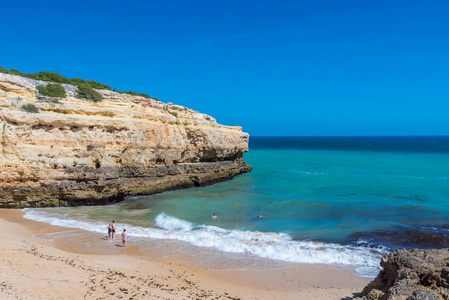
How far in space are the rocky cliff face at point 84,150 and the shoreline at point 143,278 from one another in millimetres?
A: 6444

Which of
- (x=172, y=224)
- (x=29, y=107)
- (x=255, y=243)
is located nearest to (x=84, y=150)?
(x=29, y=107)

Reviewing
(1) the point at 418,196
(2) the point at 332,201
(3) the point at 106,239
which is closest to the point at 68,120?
(3) the point at 106,239

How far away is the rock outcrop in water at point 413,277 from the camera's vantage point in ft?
18.4

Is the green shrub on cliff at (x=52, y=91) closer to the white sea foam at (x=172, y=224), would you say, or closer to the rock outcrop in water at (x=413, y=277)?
the white sea foam at (x=172, y=224)

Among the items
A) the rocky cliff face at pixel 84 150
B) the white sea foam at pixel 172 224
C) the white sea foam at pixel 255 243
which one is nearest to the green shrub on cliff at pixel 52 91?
the rocky cliff face at pixel 84 150

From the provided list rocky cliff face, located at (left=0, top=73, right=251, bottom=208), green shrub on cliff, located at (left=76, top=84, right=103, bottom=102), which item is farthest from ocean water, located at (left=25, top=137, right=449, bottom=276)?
green shrub on cliff, located at (left=76, top=84, right=103, bottom=102)

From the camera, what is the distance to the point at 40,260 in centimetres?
965

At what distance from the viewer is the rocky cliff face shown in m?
16.9

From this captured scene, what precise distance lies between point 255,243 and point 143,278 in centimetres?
499

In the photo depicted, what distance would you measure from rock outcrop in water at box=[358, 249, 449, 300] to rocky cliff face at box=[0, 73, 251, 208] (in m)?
16.8

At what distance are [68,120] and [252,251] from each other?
45.0ft

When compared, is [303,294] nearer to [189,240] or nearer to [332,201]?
[189,240]

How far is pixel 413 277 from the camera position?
19.5 ft

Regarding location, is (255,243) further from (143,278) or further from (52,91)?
(52,91)
